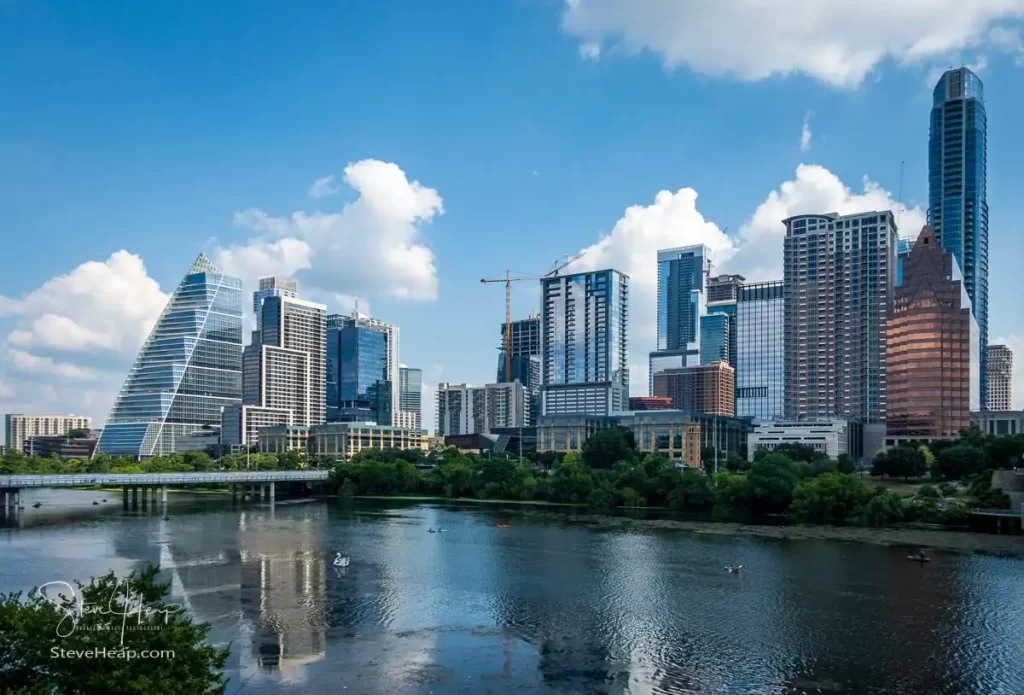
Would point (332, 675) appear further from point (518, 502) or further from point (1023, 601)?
point (518, 502)

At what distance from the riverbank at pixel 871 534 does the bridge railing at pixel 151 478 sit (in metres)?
73.6

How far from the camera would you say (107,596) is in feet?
83.4

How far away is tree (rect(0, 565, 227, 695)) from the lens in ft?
74.0

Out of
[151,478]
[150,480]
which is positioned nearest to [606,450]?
[151,478]

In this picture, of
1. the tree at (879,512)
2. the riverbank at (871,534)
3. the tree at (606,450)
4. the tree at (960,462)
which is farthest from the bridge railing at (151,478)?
the tree at (960,462)

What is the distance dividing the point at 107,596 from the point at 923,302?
636 ft

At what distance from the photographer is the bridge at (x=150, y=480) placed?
4769 inches

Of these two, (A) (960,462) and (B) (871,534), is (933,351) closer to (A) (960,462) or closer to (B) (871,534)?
(A) (960,462)

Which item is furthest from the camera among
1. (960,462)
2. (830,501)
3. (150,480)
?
(960,462)

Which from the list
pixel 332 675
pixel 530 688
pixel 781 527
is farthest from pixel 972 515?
pixel 332 675

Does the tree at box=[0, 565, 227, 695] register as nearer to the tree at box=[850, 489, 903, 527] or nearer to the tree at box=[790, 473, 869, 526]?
the tree at box=[850, 489, 903, 527]

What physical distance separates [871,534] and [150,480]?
11002 cm

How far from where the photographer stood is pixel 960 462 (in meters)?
133

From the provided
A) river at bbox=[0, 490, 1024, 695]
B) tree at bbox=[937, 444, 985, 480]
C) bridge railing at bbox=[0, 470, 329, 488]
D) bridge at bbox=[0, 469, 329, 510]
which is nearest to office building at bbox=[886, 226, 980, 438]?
tree at bbox=[937, 444, 985, 480]
